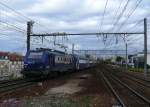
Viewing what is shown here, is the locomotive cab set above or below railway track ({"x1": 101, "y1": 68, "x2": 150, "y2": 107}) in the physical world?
above

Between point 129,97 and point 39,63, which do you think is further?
point 39,63

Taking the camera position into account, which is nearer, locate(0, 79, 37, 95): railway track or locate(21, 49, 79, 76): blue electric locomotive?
locate(0, 79, 37, 95): railway track

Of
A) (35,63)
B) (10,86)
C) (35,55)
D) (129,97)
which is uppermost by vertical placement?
(35,55)

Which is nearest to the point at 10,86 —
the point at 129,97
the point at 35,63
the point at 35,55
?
the point at 35,63

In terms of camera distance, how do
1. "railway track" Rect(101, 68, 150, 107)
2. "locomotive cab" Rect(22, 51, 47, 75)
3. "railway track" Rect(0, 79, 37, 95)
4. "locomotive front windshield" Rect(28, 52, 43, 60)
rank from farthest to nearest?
"locomotive front windshield" Rect(28, 52, 43, 60) → "locomotive cab" Rect(22, 51, 47, 75) → "railway track" Rect(0, 79, 37, 95) → "railway track" Rect(101, 68, 150, 107)

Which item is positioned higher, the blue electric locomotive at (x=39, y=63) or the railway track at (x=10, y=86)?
the blue electric locomotive at (x=39, y=63)

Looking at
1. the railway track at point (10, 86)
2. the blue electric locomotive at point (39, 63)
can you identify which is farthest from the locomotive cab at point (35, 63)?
the railway track at point (10, 86)

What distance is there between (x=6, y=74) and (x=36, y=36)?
361 inches

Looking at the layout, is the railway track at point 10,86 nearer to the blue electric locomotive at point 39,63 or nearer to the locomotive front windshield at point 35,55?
the blue electric locomotive at point 39,63

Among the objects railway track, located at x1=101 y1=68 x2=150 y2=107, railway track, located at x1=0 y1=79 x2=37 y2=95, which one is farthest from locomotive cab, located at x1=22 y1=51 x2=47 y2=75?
railway track, located at x1=101 y1=68 x2=150 y2=107

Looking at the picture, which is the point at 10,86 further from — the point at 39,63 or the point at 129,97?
the point at 129,97

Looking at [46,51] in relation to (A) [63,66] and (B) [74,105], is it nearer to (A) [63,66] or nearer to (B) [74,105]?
(A) [63,66]

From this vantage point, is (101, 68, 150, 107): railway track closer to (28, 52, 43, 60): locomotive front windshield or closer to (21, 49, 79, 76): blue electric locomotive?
(21, 49, 79, 76): blue electric locomotive

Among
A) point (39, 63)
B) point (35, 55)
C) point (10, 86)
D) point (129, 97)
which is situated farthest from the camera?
point (35, 55)
